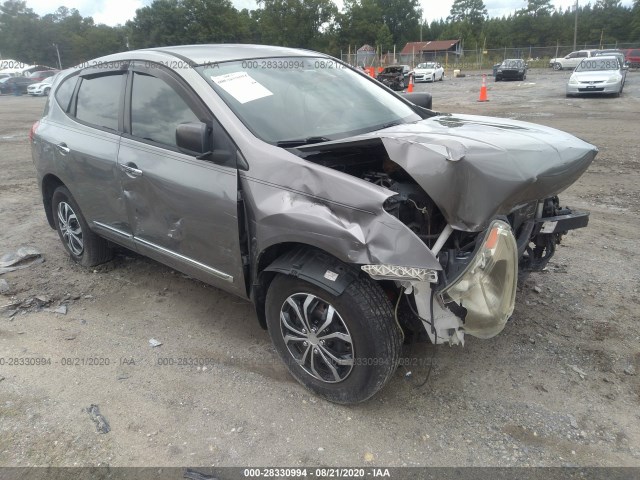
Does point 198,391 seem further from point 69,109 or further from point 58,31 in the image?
point 58,31

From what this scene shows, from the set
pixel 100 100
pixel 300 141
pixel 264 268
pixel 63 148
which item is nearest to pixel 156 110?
pixel 100 100

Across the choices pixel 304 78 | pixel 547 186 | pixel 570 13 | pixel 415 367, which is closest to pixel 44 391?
pixel 415 367

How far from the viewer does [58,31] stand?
66688 mm

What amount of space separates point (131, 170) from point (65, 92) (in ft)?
5.33

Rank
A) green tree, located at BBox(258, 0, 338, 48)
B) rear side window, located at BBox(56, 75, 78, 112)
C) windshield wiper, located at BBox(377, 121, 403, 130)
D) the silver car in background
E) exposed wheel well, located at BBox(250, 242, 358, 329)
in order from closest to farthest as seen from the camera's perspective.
Answer: exposed wheel well, located at BBox(250, 242, 358, 329)
windshield wiper, located at BBox(377, 121, 403, 130)
rear side window, located at BBox(56, 75, 78, 112)
the silver car in background
green tree, located at BBox(258, 0, 338, 48)

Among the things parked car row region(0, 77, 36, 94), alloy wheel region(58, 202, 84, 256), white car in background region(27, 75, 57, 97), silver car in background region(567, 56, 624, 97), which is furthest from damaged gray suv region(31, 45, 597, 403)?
parked car row region(0, 77, 36, 94)

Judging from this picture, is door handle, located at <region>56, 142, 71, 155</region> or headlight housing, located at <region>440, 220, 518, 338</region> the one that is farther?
door handle, located at <region>56, 142, 71, 155</region>

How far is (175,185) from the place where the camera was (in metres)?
3.15

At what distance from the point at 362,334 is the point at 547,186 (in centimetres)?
126

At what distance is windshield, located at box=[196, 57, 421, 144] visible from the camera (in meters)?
3.05

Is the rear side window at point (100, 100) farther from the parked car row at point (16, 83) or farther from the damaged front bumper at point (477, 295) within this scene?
the parked car row at point (16, 83)

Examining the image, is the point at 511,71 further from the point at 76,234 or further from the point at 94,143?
the point at 94,143

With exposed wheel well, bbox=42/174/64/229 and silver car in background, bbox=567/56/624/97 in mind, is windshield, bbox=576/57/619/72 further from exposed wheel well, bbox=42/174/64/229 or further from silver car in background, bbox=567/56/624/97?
exposed wheel well, bbox=42/174/64/229

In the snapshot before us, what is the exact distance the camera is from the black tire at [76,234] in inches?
174
